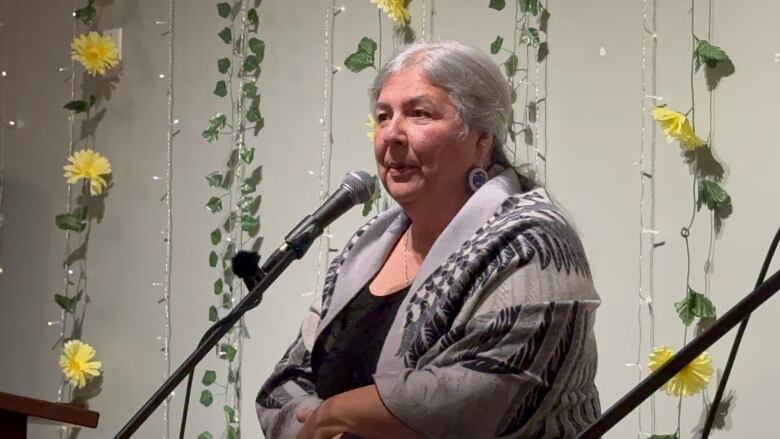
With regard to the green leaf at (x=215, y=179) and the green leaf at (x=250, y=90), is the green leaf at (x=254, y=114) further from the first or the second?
the green leaf at (x=215, y=179)

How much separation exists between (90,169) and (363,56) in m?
1.01

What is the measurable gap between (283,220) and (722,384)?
6.08ft

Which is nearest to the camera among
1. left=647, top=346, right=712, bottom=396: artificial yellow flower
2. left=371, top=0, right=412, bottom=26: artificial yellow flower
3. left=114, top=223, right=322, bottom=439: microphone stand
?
left=114, top=223, right=322, bottom=439: microphone stand

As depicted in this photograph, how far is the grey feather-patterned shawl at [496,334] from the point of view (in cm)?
184

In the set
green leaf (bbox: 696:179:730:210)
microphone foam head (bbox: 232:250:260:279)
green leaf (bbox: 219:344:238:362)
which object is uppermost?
green leaf (bbox: 696:179:730:210)

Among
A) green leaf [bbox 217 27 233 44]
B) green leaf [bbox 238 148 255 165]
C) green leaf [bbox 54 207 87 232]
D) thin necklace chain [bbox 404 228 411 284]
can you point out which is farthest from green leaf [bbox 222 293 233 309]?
thin necklace chain [bbox 404 228 411 284]

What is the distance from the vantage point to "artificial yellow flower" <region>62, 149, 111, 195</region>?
354 cm

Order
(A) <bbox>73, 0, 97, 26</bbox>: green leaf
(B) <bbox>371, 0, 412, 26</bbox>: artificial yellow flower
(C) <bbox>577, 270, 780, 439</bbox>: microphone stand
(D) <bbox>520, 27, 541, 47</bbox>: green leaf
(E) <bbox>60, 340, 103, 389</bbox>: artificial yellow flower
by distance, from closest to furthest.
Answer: (C) <bbox>577, 270, 780, 439</bbox>: microphone stand < (D) <bbox>520, 27, 541, 47</bbox>: green leaf < (B) <bbox>371, 0, 412, 26</bbox>: artificial yellow flower < (E) <bbox>60, 340, 103, 389</bbox>: artificial yellow flower < (A) <bbox>73, 0, 97, 26</bbox>: green leaf

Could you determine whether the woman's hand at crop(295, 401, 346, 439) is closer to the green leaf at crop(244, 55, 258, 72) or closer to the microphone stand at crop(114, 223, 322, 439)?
the microphone stand at crop(114, 223, 322, 439)

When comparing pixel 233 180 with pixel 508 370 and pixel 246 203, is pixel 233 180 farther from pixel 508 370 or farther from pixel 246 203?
pixel 508 370

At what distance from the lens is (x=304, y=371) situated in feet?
7.23

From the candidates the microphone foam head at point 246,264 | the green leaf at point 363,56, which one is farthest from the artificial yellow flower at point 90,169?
the microphone foam head at point 246,264

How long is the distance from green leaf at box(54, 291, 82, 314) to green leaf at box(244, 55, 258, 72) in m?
0.93

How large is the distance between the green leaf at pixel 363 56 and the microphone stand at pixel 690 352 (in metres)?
2.03
